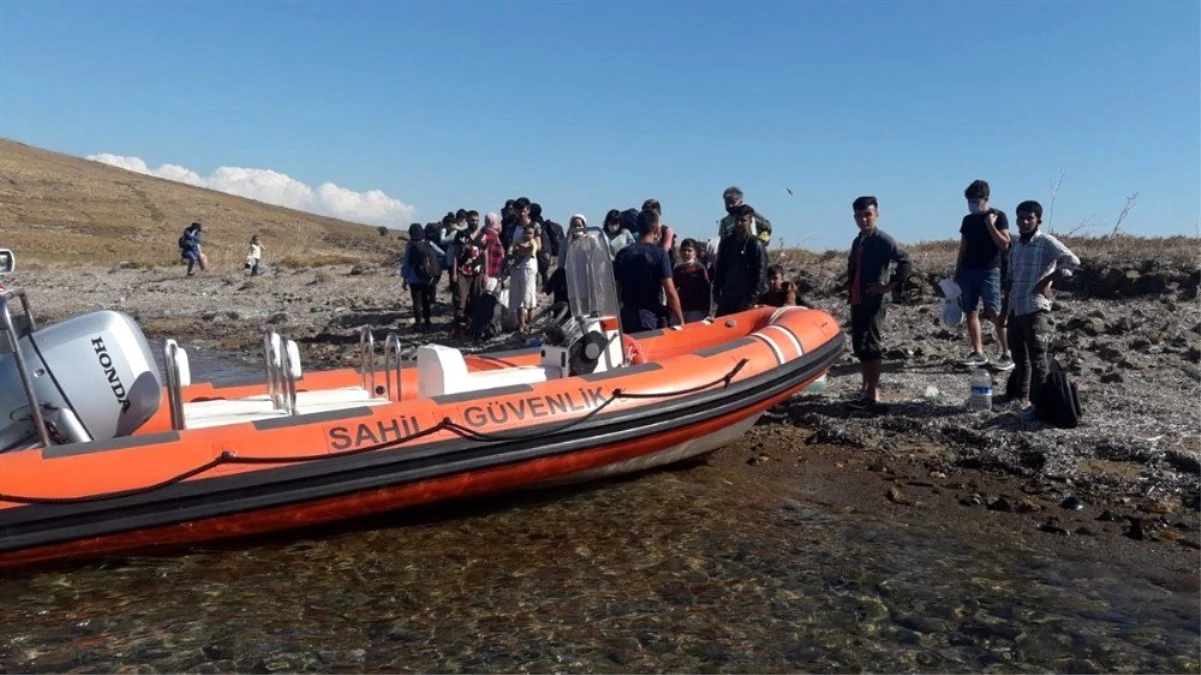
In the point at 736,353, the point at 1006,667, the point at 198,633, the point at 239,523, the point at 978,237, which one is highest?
the point at 978,237

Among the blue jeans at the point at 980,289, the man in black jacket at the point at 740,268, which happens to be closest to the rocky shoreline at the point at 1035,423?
the blue jeans at the point at 980,289

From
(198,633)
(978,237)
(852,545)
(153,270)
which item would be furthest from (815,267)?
(153,270)

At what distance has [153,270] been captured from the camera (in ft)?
74.0

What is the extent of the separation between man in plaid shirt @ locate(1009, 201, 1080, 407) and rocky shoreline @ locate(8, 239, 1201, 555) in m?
0.41

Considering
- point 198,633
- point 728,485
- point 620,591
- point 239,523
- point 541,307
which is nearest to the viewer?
point 198,633

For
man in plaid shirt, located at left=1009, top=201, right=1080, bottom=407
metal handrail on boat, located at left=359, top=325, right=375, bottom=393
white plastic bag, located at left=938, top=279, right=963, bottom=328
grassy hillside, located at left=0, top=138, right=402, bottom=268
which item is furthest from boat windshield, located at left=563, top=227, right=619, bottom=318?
grassy hillside, located at left=0, top=138, right=402, bottom=268

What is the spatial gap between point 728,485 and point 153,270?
2080 centimetres

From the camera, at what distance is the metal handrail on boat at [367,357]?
A: 552cm

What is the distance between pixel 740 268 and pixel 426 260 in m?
4.44

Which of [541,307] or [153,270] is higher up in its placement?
[153,270]

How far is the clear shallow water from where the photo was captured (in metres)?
3.35

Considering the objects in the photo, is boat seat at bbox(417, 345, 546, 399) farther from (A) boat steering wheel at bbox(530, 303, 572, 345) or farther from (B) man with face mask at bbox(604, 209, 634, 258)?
(B) man with face mask at bbox(604, 209, 634, 258)

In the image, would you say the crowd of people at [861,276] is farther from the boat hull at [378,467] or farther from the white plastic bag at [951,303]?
the boat hull at [378,467]

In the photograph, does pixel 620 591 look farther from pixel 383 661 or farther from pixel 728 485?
pixel 728 485
